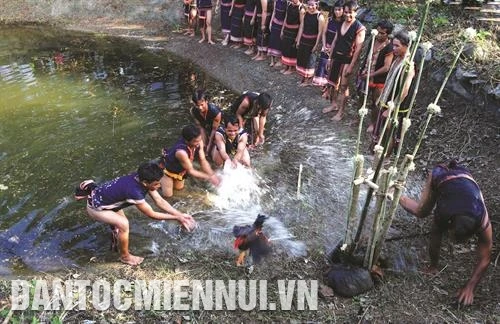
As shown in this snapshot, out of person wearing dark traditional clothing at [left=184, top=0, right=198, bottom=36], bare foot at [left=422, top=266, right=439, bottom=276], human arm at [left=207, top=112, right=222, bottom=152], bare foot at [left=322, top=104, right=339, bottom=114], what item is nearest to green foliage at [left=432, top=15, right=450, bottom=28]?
bare foot at [left=322, top=104, right=339, bottom=114]

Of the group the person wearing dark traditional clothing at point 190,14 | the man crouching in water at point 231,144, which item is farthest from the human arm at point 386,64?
the person wearing dark traditional clothing at point 190,14

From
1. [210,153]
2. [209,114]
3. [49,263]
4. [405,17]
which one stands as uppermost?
[405,17]

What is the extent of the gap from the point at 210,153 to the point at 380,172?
3401mm

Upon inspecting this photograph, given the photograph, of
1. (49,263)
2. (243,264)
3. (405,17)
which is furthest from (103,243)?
(405,17)

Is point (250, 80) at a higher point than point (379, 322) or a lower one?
higher

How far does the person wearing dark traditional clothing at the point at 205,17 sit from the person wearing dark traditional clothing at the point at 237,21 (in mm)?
846

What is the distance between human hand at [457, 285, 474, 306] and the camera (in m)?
4.29

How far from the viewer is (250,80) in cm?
1000

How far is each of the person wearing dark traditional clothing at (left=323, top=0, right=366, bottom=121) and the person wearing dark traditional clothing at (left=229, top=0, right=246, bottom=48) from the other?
378 centimetres

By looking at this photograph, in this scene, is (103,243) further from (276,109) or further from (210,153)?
(276,109)

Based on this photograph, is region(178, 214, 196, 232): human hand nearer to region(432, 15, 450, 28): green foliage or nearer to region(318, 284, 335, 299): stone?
region(318, 284, 335, 299): stone

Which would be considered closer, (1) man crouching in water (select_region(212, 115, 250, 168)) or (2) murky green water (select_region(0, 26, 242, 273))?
(2) murky green water (select_region(0, 26, 242, 273))

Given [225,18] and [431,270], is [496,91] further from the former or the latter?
[225,18]

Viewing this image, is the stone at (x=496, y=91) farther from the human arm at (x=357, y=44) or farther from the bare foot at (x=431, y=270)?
the bare foot at (x=431, y=270)
